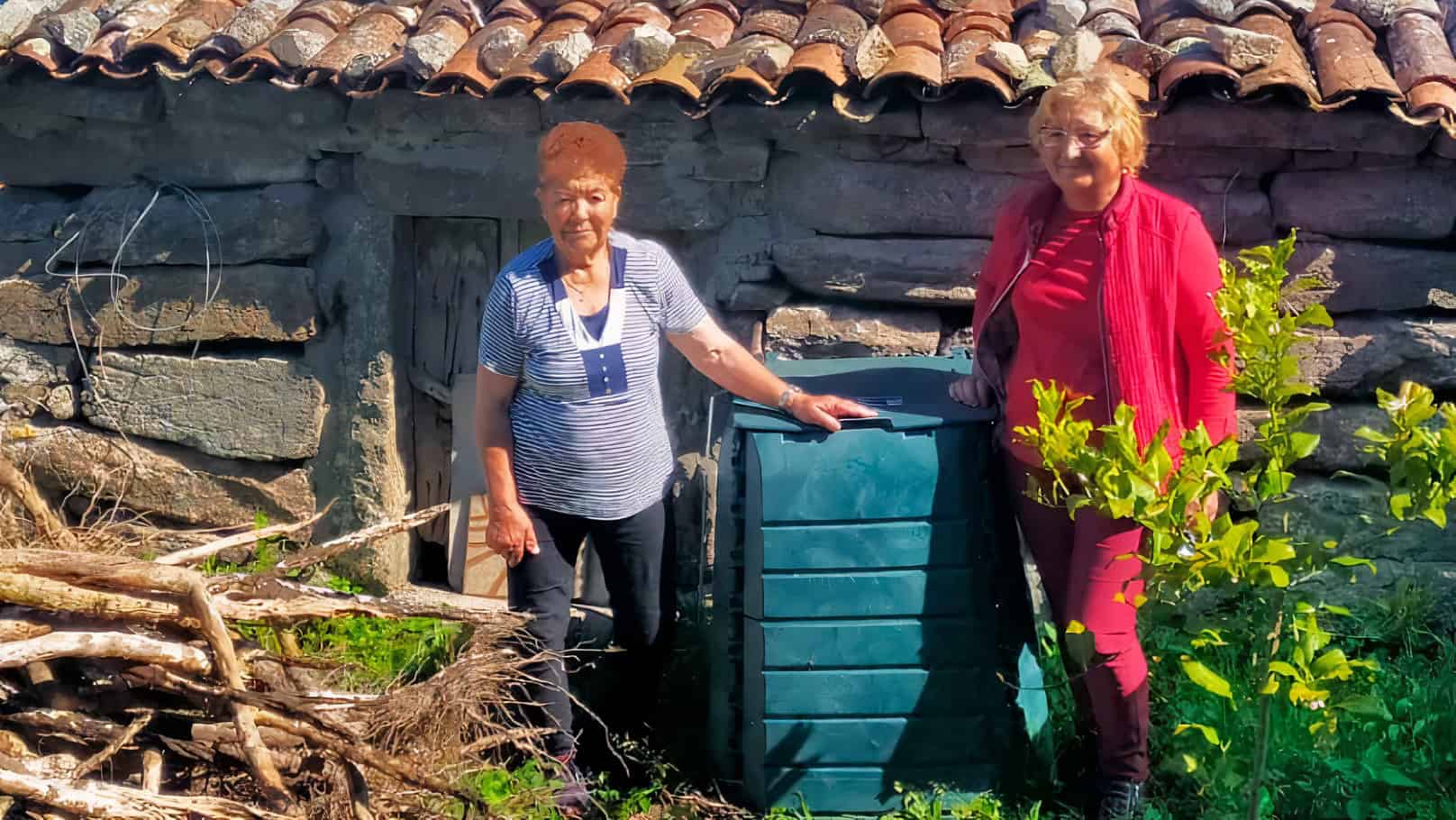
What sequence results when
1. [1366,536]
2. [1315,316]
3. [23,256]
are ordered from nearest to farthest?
[1315,316] < [1366,536] < [23,256]

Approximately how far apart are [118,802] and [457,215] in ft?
6.55

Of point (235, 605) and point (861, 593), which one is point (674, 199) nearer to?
point (861, 593)

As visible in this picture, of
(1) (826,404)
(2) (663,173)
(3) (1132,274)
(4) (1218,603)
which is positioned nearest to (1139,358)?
(3) (1132,274)

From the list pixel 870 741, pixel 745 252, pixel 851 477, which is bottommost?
pixel 870 741

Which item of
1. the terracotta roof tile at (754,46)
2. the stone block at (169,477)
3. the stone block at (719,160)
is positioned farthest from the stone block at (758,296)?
the stone block at (169,477)

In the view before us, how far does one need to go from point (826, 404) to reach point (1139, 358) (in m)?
0.72

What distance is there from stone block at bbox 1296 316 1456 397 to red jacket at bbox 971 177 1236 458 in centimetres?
102

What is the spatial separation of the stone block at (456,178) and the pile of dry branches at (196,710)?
1.39 meters

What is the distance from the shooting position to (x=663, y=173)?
389cm

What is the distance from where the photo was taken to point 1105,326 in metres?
2.81

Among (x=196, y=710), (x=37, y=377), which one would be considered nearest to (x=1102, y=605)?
(x=196, y=710)

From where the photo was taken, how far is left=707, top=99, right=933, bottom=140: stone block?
360 centimetres

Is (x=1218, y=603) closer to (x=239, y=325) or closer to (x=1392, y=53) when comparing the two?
(x=1392, y=53)

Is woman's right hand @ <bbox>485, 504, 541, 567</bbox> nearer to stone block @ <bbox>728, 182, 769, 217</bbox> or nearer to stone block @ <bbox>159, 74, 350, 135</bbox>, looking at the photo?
stone block @ <bbox>728, 182, 769, 217</bbox>
